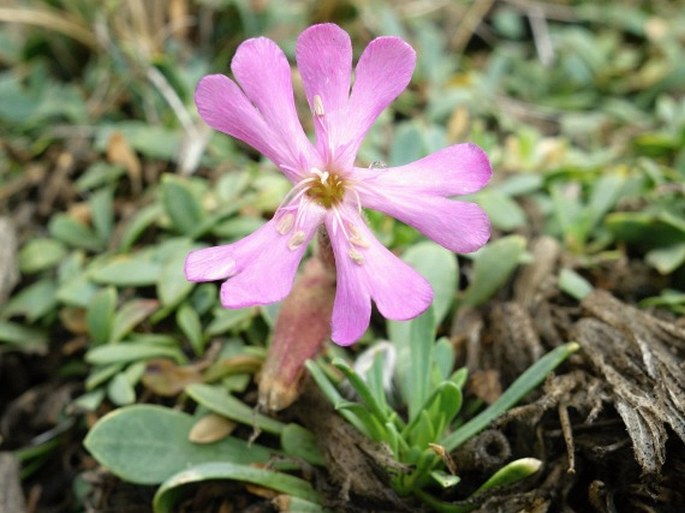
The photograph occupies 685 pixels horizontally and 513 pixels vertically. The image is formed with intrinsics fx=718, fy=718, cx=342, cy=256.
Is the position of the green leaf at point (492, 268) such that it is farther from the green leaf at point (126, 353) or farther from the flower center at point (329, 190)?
the green leaf at point (126, 353)

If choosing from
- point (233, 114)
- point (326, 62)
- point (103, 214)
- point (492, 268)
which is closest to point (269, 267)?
point (233, 114)

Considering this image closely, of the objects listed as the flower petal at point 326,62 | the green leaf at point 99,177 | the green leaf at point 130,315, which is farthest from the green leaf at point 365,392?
the green leaf at point 99,177

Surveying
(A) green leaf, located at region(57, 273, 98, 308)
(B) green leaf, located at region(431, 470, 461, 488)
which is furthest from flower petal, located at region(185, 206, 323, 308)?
(A) green leaf, located at region(57, 273, 98, 308)

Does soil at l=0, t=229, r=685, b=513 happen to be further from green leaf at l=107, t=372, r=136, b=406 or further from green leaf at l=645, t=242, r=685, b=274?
green leaf at l=107, t=372, r=136, b=406

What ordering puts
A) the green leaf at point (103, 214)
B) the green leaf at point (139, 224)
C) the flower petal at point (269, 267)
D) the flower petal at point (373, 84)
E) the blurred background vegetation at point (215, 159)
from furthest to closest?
the green leaf at point (103, 214) < the green leaf at point (139, 224) < the blurred background vegetation at point (215, 159) < the flower petal at point (373, 84) < the flower petal at point (269, 267)

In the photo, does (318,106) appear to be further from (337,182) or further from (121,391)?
(121,391)

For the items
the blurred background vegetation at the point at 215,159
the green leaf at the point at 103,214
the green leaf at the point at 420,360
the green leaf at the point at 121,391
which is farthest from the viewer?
the green leaf at the point at 103,214
